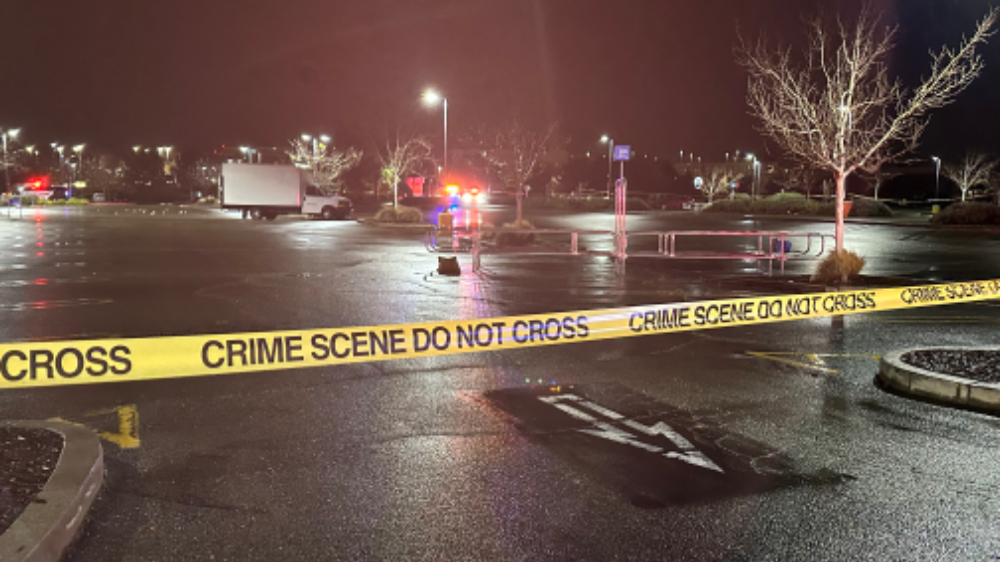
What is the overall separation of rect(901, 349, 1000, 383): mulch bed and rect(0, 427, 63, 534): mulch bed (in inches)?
287

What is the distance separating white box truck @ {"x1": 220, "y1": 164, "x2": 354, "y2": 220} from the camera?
4366 centimetres

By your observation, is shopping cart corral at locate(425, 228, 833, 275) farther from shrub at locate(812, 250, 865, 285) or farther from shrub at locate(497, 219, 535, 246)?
shrub at locate(812, 250, 865, 285)

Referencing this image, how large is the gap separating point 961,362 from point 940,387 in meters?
0.97

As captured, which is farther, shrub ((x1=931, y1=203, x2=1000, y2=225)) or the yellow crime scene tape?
shrub ((x1=931, y1=203, x2=1000, y2=225))

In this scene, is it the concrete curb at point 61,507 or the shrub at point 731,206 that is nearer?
the concrete curb at point 61,507

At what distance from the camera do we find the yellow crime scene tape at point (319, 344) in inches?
215

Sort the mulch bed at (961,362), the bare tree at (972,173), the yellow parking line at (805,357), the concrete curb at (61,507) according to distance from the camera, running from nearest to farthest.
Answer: the concrete curb at (61,507), the mulch bed at (961,362), the yellow parking line at (805,357), the bare tree at (972,173)

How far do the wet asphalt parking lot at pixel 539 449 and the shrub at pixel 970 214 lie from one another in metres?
32.2

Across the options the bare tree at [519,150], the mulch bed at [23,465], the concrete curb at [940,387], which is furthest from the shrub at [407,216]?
the mulch bed at [23,465]

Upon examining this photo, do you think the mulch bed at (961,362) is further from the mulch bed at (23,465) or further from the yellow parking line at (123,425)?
the mulch bed at (23,465)

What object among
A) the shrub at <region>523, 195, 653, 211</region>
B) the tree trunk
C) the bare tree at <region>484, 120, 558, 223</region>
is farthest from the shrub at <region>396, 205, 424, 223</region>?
the tree trunk

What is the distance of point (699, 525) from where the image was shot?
4512 mm

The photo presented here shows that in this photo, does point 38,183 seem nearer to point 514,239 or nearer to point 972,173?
point 514,239

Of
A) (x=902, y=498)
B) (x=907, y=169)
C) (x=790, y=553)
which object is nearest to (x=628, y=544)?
(x=790, y=553)
